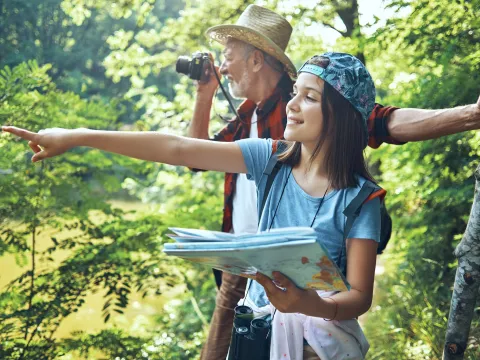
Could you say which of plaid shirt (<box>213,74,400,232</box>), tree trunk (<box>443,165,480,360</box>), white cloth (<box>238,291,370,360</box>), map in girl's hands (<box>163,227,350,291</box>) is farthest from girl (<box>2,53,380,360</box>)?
plaid shirt (<box>213,74,400,232</box>)

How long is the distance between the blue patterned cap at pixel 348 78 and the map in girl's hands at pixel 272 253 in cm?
57

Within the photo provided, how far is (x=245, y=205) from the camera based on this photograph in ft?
8.22

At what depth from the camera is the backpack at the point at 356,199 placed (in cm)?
146

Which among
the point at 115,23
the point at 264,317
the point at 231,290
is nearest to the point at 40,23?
the point at 115,23

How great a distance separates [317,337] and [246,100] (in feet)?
4.76

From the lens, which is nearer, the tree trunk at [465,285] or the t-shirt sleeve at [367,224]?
the t-shirt sleeve at [367,224]

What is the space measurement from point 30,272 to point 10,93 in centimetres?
100

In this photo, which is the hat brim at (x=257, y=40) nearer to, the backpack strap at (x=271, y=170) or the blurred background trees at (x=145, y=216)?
the blurred background trees at (x=145, y=216)

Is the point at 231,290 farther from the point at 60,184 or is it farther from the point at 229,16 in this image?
the point at 229,16

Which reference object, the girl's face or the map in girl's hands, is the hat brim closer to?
the girl's face

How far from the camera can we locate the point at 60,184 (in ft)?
10.5

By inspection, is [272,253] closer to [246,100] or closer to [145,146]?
[145,146]

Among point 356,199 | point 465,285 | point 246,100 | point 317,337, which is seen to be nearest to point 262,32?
point 246,100

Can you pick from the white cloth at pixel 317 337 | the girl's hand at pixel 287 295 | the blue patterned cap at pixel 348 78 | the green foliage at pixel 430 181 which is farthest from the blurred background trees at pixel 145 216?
the girl's hand at pixel 287 295
